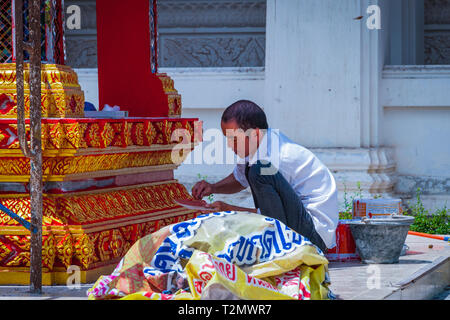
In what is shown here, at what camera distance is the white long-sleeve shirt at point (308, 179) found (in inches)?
180

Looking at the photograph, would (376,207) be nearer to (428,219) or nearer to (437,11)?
(428,219)

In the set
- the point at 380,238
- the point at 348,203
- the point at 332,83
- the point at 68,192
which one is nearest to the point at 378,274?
the point at 380,238

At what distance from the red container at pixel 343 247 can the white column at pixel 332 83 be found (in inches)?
111

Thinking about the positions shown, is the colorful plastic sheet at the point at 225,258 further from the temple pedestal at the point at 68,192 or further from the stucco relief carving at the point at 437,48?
the stucco relief carving at the point at 437,48

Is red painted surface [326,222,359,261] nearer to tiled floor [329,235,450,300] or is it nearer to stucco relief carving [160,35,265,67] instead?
tiled floor [329,235,450,300]

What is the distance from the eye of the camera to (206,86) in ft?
28.0

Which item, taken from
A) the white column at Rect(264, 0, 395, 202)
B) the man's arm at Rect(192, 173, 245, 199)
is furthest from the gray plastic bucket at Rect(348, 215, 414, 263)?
the white column at Rect(264, 0, 395, 202)

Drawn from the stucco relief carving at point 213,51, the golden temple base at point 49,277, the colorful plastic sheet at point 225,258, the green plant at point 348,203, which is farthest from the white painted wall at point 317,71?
the colorful plastic sheet at point 225,258

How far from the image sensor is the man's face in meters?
4.50

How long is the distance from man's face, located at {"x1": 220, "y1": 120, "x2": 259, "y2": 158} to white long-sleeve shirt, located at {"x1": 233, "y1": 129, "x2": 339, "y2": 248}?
0.21 feet

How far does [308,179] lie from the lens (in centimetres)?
463

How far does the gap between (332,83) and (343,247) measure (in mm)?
3202

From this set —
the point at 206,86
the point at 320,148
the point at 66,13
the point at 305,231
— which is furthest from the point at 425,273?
the point at 66,13

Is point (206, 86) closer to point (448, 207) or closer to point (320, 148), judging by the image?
point (320, 148)
